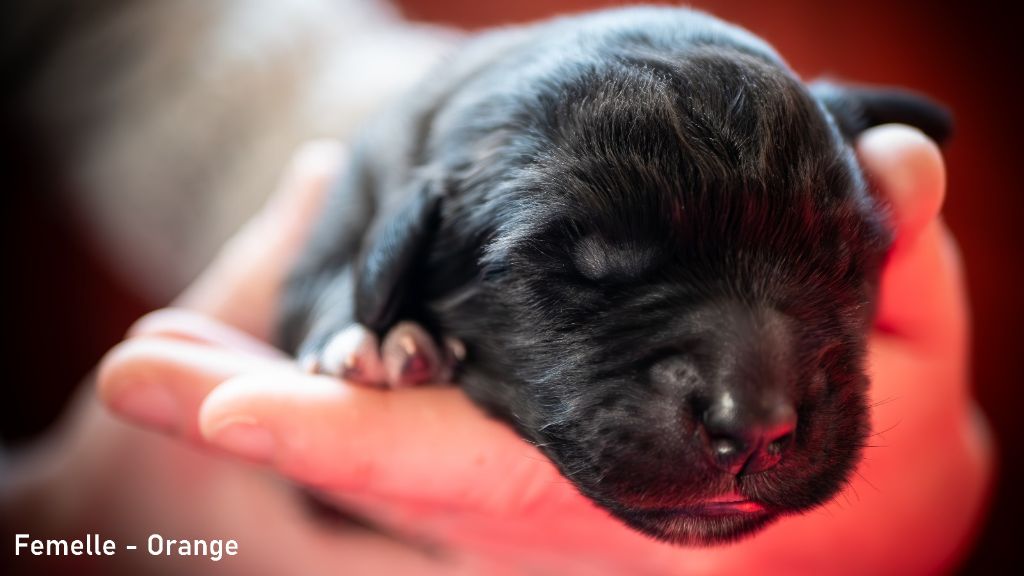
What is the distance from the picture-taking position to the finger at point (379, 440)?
5.42 ft

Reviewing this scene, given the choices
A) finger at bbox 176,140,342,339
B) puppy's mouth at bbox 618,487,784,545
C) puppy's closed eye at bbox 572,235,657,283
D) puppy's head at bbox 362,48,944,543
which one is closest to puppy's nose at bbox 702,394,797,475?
puppy's head at bbox 362,48,944,543

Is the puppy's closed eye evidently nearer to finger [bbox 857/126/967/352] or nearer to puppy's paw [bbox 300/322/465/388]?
puppy's paw [bbox 300/322/465/388]

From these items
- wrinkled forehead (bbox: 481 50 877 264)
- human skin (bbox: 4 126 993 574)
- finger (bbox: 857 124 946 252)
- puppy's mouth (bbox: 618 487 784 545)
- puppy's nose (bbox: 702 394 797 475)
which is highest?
wrinkled forehead (bbox: 481 50 877 264)

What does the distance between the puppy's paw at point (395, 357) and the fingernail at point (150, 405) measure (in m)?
0.40

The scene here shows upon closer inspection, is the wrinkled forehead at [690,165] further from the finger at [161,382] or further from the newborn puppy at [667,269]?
the finger at [161,382]

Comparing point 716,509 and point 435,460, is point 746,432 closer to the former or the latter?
point 716,509

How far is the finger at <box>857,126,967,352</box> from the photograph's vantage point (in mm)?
1717

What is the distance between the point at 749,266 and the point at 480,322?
0.58m

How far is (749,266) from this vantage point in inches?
53.2

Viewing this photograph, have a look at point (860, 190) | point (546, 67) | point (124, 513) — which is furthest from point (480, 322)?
point (124, 513)

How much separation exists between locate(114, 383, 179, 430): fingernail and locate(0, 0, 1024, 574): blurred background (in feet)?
6.05

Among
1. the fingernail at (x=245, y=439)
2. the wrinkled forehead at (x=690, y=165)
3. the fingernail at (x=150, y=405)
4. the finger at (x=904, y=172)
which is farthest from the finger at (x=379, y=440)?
the finger at (x=904, y=172)

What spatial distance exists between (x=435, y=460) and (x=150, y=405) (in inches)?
28.2

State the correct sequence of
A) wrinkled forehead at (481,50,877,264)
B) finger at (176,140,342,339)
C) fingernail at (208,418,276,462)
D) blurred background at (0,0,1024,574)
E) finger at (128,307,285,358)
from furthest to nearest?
blurred background at (0,0,1024,574), finger at (176,140,342,339), finger at (128,307,285,358), fingernail at (208,418,276,462), wrinkled forehead at (481,50,877,264)
